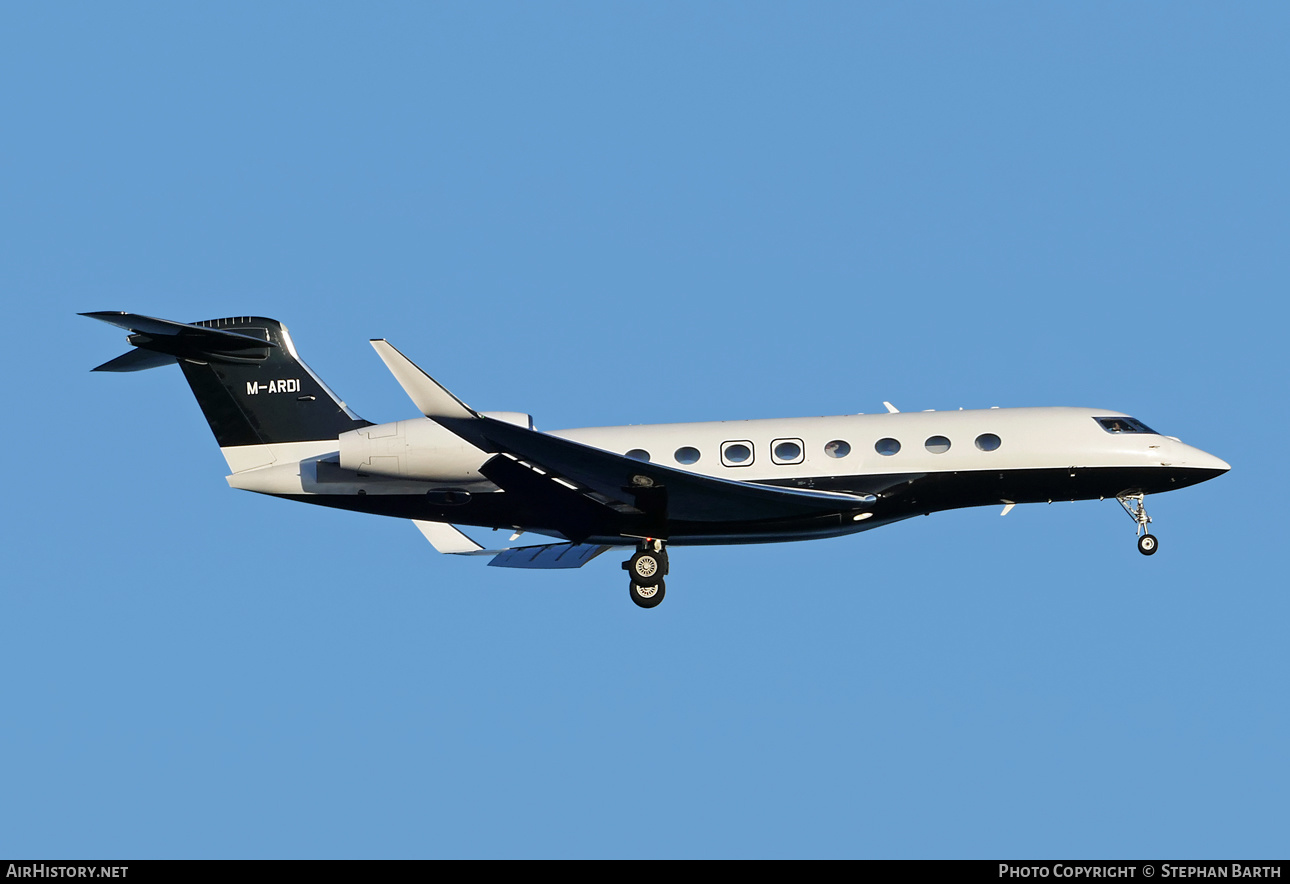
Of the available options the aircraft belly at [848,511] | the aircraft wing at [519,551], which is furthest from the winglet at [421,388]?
the aircraft wing at [519,551]

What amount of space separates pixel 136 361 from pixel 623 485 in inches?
316

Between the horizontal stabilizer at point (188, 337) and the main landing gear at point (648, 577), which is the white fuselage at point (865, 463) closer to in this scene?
the main landing gear at point (648, 577)

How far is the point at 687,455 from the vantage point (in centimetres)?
2194

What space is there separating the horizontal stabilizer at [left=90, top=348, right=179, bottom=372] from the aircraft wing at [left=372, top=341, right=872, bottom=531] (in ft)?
18.7

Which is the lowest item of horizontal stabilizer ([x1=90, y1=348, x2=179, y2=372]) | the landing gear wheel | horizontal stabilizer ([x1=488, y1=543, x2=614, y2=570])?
the landing gear wheel

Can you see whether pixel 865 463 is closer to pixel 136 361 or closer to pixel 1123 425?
pixel 1123 425

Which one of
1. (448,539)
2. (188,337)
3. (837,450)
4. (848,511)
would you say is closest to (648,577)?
(848,511)

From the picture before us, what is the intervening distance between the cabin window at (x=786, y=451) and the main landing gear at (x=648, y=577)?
2410 mm

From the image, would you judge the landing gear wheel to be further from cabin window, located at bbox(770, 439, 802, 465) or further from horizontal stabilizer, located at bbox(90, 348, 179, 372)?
horizontal stabilizer, located at bbox(90, 348, 179, 372)

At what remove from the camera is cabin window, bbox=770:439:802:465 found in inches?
854

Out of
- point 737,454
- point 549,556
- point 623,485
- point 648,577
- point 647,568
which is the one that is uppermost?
point 737,454

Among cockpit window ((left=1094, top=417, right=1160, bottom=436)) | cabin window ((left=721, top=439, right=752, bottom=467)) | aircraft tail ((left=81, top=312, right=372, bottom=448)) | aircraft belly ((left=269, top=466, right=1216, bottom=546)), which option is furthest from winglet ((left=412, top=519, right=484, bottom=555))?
cockpit window ((left=1094, top=417, right=1160, bottom=436))
